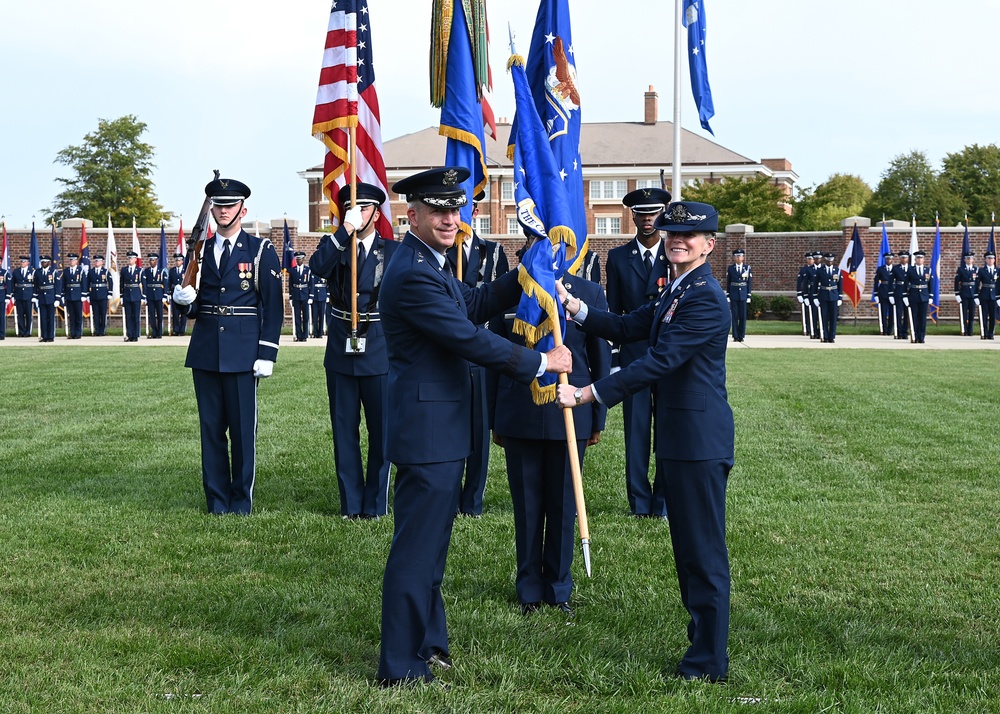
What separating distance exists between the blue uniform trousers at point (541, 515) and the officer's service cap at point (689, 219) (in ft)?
5.00

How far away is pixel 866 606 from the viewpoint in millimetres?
5465

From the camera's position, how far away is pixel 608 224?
6197 centimetres

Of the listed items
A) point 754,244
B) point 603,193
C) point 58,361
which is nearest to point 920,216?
point 603,193

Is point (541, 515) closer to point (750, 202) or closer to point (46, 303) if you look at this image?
point (46, 303)

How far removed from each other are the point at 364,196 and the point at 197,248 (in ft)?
4.38

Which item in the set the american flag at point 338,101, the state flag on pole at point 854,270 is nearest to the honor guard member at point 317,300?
the state flag on pole at point 854,270

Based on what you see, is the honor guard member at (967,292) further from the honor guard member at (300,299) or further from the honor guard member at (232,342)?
the honor guard member at (232,342)

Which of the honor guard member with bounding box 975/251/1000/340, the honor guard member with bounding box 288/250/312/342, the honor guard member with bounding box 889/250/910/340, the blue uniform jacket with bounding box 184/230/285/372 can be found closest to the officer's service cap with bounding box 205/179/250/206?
the blue uniform jacket with bounding box 184/230/285/372

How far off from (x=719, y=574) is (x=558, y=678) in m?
0.86

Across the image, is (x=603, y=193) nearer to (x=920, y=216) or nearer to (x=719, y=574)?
(x=920, y=216)

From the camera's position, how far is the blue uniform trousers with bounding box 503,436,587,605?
552cm

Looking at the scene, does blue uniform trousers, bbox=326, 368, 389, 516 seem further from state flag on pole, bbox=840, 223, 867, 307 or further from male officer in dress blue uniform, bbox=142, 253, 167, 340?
state flag on pole, bbox=840, 223, 867, 307

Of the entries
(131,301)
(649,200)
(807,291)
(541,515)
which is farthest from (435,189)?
(807,291)

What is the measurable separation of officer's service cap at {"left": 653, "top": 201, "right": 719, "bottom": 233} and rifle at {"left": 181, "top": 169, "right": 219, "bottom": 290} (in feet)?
14.0
